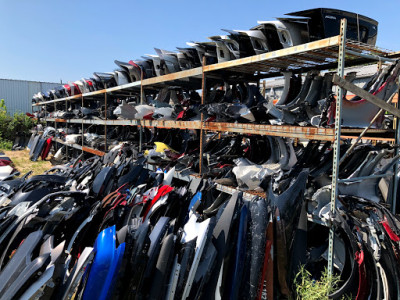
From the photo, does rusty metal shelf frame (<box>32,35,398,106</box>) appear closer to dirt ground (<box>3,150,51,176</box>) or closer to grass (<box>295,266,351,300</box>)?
grass (<box>295,266,351,300</box>)

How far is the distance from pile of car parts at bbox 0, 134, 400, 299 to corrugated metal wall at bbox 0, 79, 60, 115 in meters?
23.9

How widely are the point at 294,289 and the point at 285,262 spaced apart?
0.39 metres

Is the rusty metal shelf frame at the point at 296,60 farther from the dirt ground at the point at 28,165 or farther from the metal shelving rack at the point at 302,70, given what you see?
the dirt ground at the point at 28,165

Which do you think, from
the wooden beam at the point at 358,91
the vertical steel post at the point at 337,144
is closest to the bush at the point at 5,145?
the vertical steel post at the point at 337,144

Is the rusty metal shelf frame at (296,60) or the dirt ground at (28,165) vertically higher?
the rusty metal shelf frame at (296,60)

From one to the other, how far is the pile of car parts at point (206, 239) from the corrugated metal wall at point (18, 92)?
78.5 feet

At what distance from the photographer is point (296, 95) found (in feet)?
14.4

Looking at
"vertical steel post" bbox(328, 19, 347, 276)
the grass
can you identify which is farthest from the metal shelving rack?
the grass

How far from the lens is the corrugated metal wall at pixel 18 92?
23.9m

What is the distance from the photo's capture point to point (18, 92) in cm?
2439

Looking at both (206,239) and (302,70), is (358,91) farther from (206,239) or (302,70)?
(302,70)

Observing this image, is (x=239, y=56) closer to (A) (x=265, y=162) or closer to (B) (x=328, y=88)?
(B) (x=328, y=88)

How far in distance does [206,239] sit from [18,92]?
27.2 metres

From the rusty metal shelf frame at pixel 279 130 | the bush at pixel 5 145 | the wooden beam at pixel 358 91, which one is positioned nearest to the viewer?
the wooden beam at pixel 358 91
